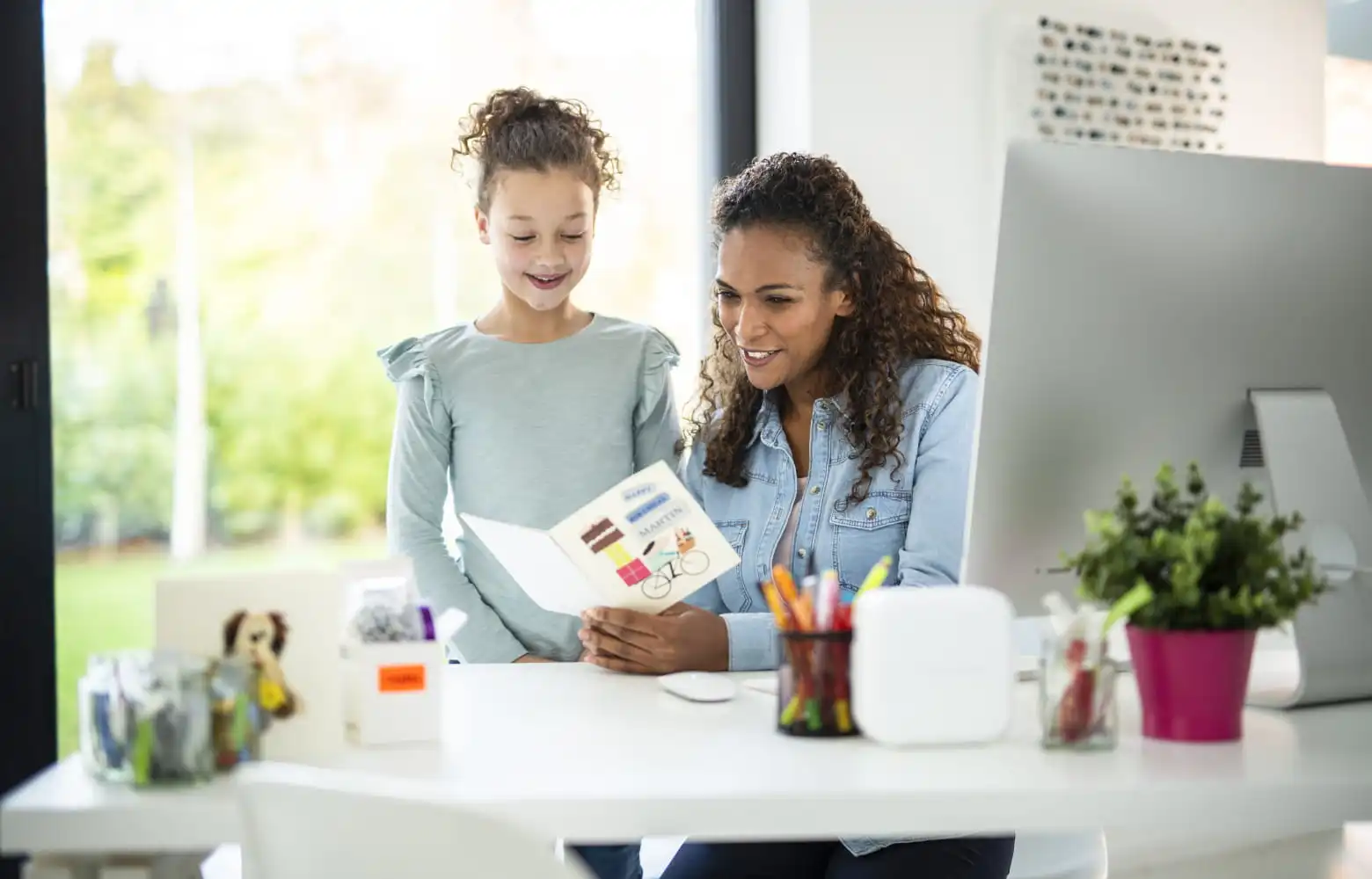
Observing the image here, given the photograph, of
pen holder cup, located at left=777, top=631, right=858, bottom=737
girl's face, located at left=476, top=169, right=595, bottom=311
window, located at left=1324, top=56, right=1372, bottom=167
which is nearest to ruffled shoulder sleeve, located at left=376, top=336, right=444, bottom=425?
girl's face, located at left=476, top=169, right=595, bottom=311

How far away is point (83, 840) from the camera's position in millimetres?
1007

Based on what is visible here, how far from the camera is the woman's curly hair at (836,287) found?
1.91 metres

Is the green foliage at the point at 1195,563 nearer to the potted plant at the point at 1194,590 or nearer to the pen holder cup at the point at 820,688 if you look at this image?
the potted plant at the point at 1194,590

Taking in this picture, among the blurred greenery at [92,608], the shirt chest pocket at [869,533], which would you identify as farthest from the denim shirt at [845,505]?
the blurred greenery at [92,608]

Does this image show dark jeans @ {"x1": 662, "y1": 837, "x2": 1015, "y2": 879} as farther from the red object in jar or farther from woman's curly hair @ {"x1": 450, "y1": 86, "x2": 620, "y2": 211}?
woman's curly hair @ {"x1": 450, "y1": 86, "x2": 620, "y2": 211}

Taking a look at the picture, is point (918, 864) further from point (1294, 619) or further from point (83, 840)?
point (83, 840)

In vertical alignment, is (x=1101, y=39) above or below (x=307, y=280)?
above

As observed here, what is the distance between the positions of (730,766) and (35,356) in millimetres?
1697

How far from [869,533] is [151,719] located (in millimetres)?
972

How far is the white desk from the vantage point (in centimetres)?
101

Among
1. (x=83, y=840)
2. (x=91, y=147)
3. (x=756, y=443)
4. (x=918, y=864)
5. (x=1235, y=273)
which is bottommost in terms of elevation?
(x=918, y=864)

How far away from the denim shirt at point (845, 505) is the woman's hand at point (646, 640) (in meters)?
0.06

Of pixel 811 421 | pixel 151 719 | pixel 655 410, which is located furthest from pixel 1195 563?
pixel 655 410

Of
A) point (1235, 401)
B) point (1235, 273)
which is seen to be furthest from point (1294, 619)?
point (1235, 273)
